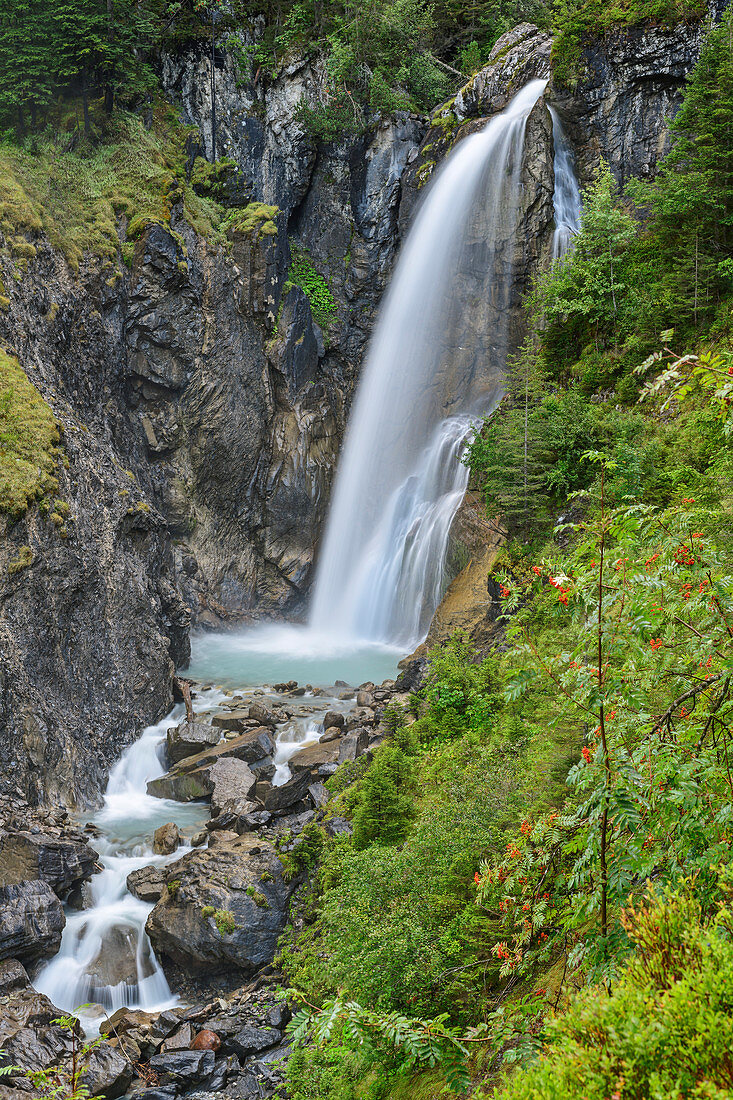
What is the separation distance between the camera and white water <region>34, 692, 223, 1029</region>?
9.25 m

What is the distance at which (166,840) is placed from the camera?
11617mm

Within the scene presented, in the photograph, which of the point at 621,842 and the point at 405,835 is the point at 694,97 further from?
the point at 621,842

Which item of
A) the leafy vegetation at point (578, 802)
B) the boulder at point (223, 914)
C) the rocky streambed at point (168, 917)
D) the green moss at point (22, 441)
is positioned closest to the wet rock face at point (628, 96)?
the leafy vegetation at point (578, 802)

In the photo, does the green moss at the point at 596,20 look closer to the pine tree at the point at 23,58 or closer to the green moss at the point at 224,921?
the pine tree at the point at 23,58

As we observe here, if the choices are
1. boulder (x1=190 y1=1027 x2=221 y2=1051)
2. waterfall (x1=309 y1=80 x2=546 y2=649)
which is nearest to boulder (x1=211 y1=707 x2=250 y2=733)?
waterfall (x1=309 y1=80 x2=546 y2=649)

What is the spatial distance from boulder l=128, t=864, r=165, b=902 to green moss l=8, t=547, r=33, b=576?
569 centimetres

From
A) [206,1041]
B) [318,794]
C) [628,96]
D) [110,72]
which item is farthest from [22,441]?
[628,96]

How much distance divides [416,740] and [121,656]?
8.33 meters

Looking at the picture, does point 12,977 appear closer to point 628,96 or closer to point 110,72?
point 628,96

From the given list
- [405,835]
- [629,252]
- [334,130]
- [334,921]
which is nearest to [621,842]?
[334,921]

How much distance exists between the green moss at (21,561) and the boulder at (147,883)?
5.69 meters

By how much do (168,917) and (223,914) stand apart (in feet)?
2.99

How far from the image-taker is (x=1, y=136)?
20.7 metres

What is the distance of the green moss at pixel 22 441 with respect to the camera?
12906mm
